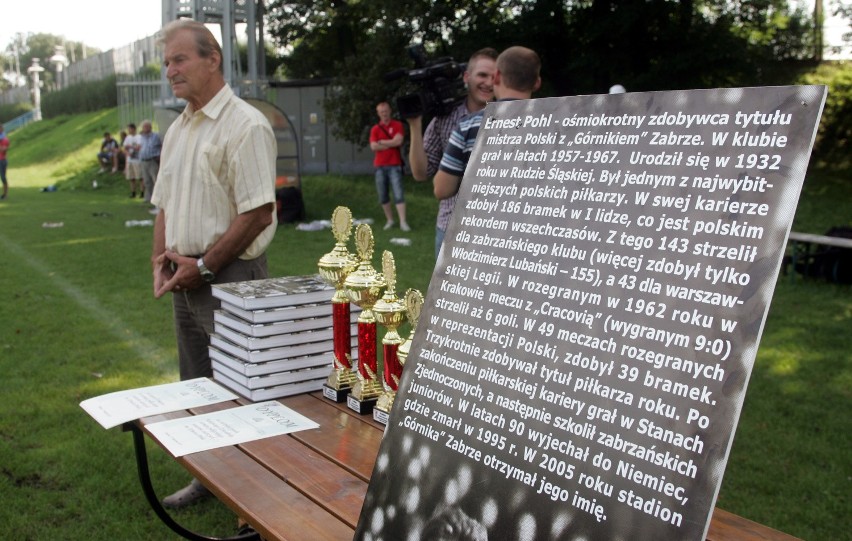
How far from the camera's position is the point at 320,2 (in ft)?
107

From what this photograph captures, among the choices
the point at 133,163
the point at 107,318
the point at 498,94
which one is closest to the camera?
the point at 498,94

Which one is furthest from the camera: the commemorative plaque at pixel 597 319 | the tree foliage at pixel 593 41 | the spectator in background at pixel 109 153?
the spectator in background at pixel 109 153

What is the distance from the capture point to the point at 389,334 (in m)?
2.46

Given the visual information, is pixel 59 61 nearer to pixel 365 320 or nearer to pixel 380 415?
pixel 365 320

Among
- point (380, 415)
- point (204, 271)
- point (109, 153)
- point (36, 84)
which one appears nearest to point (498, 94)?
point (204, 271)

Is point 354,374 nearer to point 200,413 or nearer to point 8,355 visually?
point 200,413

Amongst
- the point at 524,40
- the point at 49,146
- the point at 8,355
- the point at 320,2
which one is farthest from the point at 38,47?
the point at 8,355

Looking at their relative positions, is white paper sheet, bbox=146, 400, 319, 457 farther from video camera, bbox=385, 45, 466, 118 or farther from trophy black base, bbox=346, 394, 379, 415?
video camera, bbox=385, 45, 466, 118

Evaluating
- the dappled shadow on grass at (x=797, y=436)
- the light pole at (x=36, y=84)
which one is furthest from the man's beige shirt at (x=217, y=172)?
the light pole at (x=36, y=84)

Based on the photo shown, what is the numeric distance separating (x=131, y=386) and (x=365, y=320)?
360 cm

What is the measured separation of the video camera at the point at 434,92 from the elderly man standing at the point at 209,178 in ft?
5.32

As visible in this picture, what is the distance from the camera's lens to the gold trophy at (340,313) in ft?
8.76

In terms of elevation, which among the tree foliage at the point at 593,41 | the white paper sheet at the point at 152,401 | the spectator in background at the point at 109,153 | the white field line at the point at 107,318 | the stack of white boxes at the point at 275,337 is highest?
the tree foliage at the point at 593,41

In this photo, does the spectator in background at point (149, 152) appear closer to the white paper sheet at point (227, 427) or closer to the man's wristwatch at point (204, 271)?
the man's wristwatch at point (204, 271)
